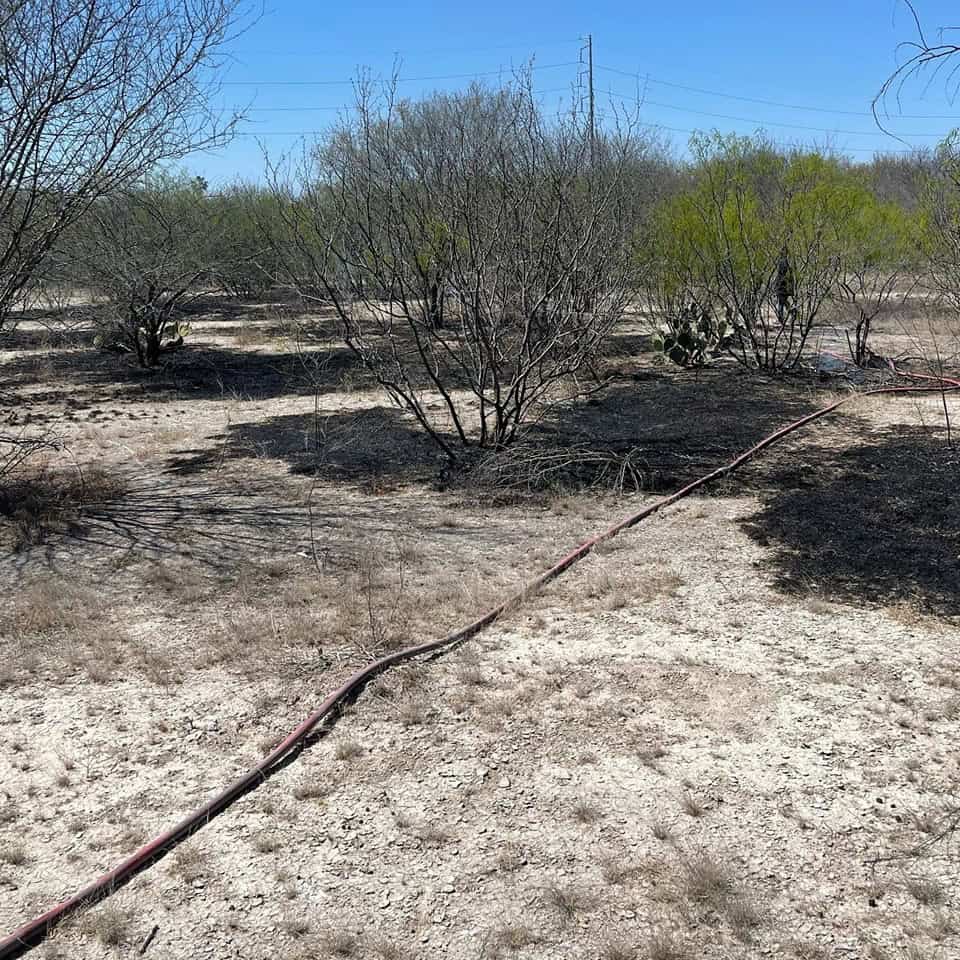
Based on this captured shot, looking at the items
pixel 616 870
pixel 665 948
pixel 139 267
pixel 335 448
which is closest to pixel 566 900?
pixel 616 870

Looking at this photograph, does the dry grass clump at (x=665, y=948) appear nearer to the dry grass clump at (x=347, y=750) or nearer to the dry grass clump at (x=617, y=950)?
the dry grass clump at (x=617, y=950)

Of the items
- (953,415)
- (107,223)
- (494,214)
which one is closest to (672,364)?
(953,415)

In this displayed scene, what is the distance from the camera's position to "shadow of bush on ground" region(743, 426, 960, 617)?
5.51m

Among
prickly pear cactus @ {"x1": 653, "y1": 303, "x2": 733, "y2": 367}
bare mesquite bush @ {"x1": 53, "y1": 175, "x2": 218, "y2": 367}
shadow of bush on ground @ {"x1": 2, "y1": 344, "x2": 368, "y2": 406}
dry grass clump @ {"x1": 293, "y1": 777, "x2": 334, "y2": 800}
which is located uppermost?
bare mesquite bush @ {"x1": 53, "y1": 175, "x2": 218, "y2": 367}

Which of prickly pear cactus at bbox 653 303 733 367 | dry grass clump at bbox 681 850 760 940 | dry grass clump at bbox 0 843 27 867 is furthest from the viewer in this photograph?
prickly pear cactus at bbox 653 303 733 367

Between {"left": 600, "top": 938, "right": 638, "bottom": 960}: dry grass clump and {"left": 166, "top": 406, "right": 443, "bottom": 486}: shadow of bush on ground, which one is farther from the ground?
{"left": 166, "top": 406, "right": 443, "bottom": 486}: shadow of bush on ground

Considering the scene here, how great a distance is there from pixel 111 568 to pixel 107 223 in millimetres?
8785

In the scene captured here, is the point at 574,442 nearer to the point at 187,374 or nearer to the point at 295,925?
the point at 295,925

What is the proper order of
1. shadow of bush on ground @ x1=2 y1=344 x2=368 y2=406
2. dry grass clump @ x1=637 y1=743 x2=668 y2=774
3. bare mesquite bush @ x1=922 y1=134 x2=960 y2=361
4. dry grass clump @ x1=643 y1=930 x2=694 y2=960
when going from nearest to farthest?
dry grass clump @ x1=643 y1=930 x2=694 y2=960
dry grass clump @ x1=637 y1=743 x2=668 y2=774
bare mesquite bush @ x1=922 y1=134 x2=960 y2=361
shadow of bush on ground @ x1=2 y1=344 x2=368 y2=406

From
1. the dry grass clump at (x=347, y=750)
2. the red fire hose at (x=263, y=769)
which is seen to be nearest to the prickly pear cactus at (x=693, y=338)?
the red fire hose at (x=263, y=769)

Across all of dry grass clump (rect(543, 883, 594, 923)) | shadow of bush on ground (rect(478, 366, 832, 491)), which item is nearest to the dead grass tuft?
dry grass clump (rect(543, 883, 594, 923))

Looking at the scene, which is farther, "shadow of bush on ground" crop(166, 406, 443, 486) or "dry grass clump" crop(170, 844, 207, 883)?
"shadow of bush on ground" crop(166, 406, 443, 486)

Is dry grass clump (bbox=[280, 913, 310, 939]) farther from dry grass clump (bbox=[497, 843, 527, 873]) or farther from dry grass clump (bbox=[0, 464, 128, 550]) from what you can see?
dry grass clump (bbox=[0, 464, 128, 550])

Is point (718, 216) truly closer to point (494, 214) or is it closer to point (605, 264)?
point (605, 264)
